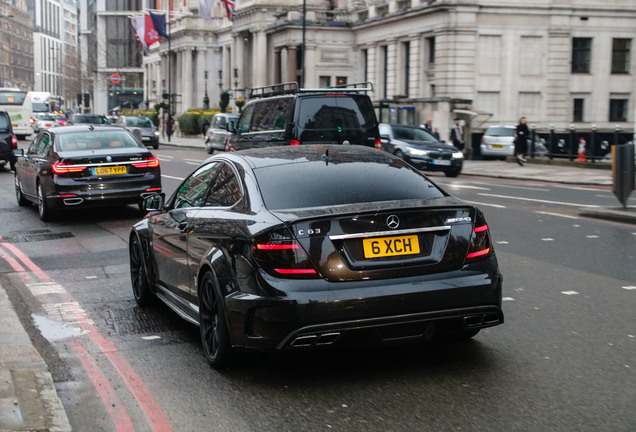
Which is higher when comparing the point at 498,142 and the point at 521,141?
the point at 521,141

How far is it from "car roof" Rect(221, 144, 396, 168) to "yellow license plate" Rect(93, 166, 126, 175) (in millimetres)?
7761

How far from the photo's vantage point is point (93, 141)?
14797 mm

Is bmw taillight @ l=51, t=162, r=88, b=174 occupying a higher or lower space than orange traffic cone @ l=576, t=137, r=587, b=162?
higher

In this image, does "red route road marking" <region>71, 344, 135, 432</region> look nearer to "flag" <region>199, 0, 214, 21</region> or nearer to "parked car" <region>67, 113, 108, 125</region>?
"parked car" <region>67, 113, 108, 125</region>

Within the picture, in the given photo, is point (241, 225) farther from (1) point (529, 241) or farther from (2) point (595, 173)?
(2) point (595, 173)

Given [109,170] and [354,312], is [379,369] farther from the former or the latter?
[109,170]

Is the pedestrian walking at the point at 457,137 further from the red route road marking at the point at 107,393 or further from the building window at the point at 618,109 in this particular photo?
the red route road marking at the point at 107,393

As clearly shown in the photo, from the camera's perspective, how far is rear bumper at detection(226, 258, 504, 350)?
17.1 feet

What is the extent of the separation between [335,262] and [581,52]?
47.8 meters

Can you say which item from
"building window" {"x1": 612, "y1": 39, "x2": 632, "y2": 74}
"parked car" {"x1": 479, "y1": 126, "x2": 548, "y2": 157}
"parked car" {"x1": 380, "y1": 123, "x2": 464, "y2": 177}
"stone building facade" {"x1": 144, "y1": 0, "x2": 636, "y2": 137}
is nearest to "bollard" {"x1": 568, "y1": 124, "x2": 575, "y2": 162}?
"parked car" {"x1": 479, "y1": 126, "x2": 548, "y2": 157}

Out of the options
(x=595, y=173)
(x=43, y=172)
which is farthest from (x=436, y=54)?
(x=43, y=172)

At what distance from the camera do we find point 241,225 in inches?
223

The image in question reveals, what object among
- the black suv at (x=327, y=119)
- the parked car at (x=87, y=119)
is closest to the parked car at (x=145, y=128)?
the parked car at (x=87, y=119)

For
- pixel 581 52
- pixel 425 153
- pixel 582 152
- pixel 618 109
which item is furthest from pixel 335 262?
pixel 618 109
